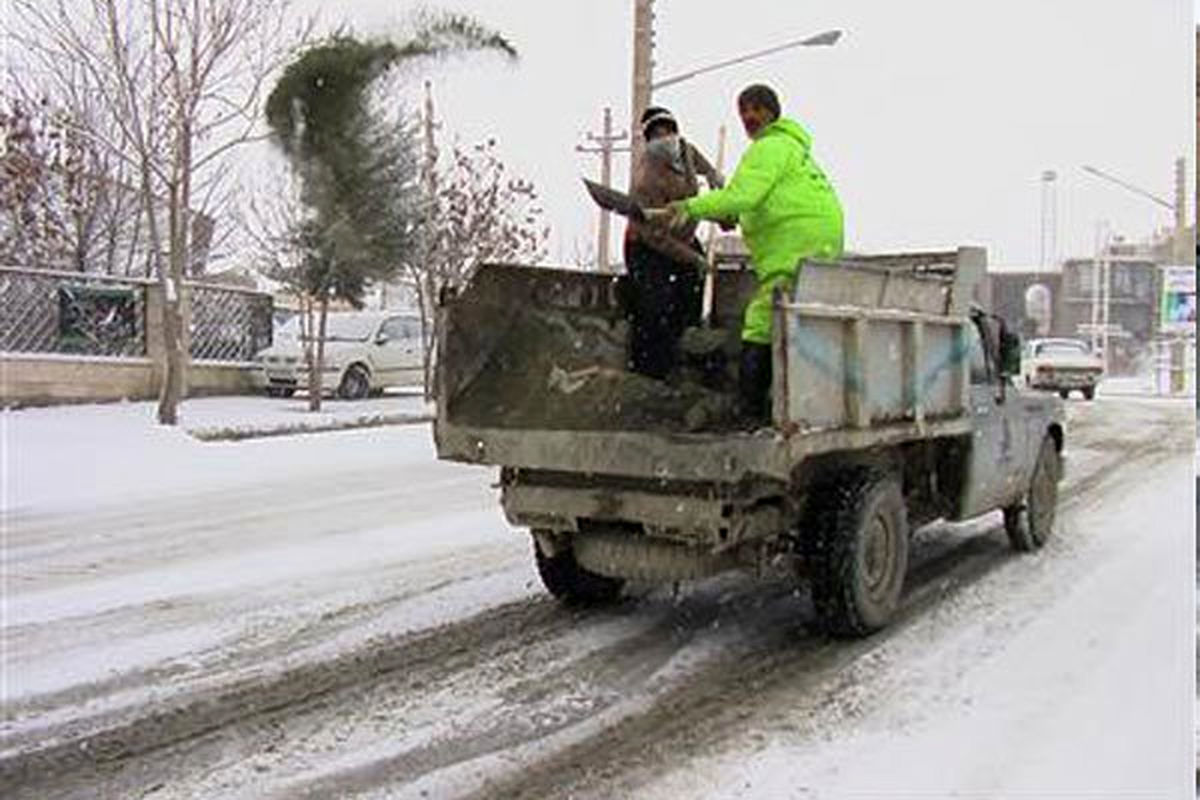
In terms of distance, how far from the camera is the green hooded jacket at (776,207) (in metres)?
6.68

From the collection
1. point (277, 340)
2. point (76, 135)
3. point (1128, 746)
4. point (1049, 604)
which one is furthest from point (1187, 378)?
point (1128, 746)

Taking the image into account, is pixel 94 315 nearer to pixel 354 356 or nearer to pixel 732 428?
pixel 354 356

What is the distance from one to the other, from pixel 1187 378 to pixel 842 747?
3446 cm

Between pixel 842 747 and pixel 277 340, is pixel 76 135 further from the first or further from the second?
pixel 842 747

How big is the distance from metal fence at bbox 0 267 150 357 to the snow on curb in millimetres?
3390

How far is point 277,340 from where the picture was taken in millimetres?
24562

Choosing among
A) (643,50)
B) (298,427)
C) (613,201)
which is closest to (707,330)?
(613,201)

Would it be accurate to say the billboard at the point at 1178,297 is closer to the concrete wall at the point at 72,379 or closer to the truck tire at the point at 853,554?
the concrete wall at the point at 72,379

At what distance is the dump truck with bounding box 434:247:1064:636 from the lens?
6.23 meters

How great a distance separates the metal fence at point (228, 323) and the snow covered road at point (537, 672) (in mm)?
12298

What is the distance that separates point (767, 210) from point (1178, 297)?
26.6 metres

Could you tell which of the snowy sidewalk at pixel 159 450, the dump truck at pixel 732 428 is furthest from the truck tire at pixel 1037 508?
the snowy sidewalk at pixel 159 450

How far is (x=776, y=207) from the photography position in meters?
6.96

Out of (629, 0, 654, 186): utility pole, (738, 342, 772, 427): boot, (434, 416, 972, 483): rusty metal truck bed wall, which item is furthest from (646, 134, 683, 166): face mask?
(629, 0, 654, 186): utility pole
